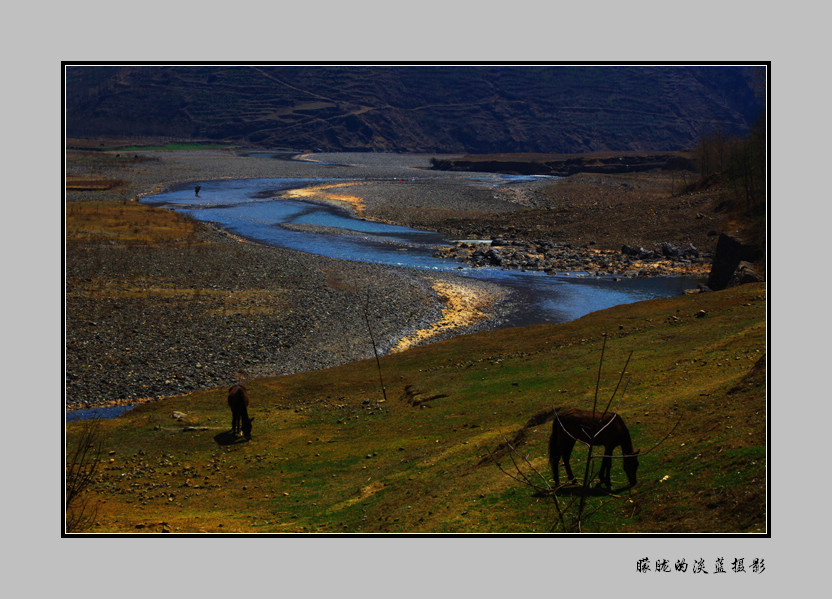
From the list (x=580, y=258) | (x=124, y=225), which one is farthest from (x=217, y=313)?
(x=580, y=258)

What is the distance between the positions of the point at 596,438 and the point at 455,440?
747cm

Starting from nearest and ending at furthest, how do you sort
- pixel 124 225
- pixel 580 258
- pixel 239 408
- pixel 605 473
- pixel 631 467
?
pixel 631 467 < pixel 605 473 < pixel 239 408 < pixel 580 258 < pixel 124 225

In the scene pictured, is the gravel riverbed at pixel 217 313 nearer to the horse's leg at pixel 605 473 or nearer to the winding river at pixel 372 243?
the winding river at pixel 372 243

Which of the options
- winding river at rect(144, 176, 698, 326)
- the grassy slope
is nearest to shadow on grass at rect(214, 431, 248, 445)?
the grassy slope

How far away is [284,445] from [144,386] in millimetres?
10791

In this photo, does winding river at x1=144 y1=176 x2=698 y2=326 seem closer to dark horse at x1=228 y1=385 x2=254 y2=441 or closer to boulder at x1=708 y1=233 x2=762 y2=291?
boulder at x1=708 y1=233 x2=762 y2=291

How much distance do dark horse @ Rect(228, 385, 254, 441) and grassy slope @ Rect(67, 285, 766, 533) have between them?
0.47 m

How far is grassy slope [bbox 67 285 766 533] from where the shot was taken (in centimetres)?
1167

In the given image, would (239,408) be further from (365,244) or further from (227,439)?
(365,244)

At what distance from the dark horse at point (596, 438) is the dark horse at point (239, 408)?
440 inches

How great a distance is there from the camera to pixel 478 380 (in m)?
25.6

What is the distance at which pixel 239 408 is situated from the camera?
68.8ft

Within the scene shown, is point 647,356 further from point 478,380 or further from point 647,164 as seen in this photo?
point 647,164

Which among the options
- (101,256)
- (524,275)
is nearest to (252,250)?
(101,256)
